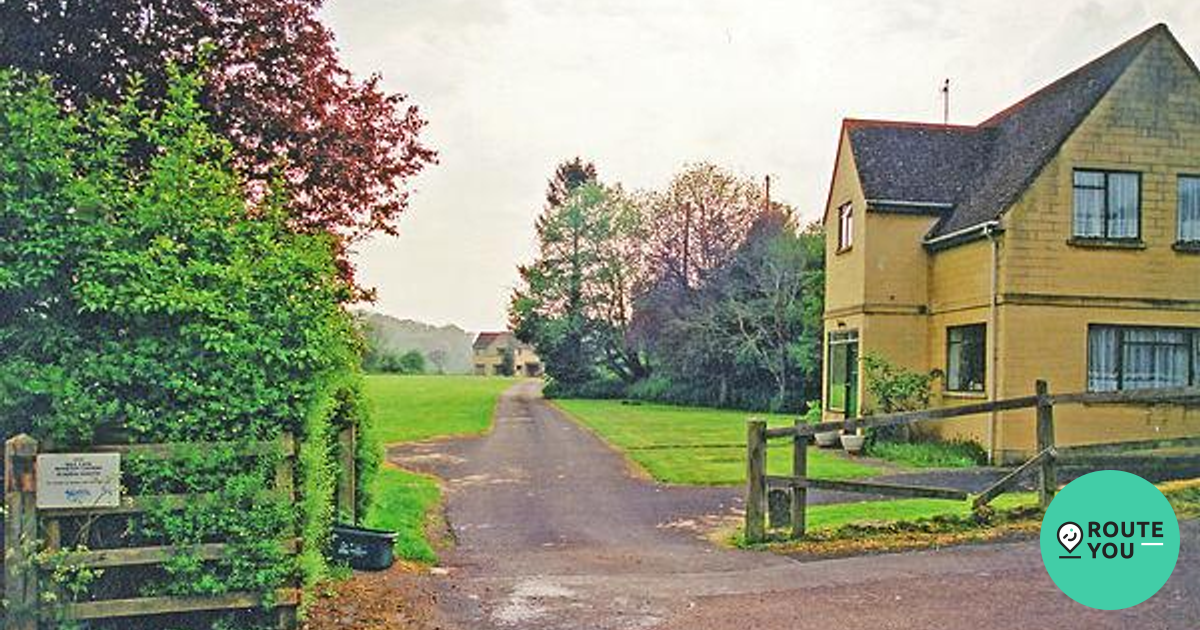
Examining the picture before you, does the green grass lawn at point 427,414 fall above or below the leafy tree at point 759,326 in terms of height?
below

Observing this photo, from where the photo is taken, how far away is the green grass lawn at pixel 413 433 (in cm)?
1157

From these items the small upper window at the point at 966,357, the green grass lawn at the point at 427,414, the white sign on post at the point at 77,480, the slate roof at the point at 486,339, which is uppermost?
the slate roof at the point at 486,339

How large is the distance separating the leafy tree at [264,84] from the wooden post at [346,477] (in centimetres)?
265

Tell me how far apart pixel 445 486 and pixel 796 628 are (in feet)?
37.0

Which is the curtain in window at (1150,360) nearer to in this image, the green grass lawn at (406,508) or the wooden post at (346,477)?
the green grass lawn at (406,508)

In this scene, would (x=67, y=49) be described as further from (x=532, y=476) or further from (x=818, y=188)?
(x=818, y=188)

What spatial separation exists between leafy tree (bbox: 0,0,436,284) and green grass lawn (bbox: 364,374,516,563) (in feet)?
9.05

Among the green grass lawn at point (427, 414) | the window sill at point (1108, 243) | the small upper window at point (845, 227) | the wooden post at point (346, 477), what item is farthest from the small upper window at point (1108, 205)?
the wooden post at point (346, 477)

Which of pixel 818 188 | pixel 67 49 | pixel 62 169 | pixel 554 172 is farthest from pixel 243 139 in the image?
pixel 554 172

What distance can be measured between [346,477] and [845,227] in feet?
57.3

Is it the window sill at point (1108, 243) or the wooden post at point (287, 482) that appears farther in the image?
the window sill at point (1108, 243)

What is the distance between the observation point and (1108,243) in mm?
19312

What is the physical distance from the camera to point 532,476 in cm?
1847

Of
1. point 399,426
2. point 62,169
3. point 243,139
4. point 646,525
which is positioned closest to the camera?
point 62,169
